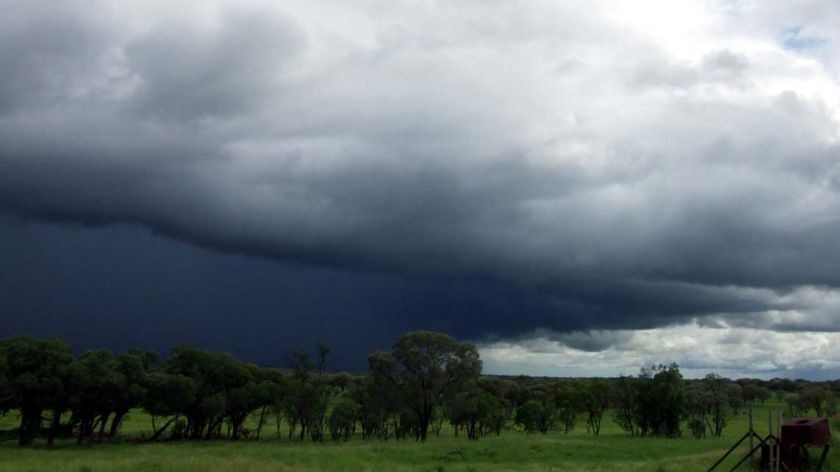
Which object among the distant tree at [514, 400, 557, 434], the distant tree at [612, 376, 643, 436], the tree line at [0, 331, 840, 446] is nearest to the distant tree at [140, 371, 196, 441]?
the tree line at [0, 331, 840, 446]

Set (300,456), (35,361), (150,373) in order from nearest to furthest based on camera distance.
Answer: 1. (300,456)
2. (35,361)
3. (150,373)

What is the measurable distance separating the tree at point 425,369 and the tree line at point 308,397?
13cm

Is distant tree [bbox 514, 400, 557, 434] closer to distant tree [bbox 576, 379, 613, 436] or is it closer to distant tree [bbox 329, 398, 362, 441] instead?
distant tree [bbox 576, 379, 613, 436]

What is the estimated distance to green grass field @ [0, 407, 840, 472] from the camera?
147 ft

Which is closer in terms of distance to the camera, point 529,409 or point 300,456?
A: point 300,456

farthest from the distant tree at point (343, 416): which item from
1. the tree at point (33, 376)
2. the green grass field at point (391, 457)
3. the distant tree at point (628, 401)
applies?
the distant tree at point (628, 401)

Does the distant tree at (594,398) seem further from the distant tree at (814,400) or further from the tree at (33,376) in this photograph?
the tree at (33,376)

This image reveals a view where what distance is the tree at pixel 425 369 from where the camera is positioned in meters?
104

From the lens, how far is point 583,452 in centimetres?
6819

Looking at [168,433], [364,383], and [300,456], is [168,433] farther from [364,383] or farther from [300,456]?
[300,456]

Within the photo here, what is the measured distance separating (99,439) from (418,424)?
130ft

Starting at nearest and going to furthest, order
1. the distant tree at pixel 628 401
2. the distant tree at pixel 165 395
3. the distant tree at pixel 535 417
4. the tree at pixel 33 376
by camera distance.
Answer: the tree at pixel 33 376
the distant tree at pixel 165 395
the distant tree at pixel 628 401
the distant tree at pixel 535 417

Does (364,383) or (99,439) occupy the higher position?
(364,383)

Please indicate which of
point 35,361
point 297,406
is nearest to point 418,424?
point 297,406
